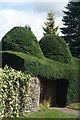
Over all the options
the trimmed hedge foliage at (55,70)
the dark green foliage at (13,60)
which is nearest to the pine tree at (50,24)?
the trimmed hedge foliage at (55,70)

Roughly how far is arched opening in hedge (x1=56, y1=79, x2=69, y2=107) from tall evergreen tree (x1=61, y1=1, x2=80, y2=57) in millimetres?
13109

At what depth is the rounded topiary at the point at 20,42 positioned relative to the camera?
13297 millimetres

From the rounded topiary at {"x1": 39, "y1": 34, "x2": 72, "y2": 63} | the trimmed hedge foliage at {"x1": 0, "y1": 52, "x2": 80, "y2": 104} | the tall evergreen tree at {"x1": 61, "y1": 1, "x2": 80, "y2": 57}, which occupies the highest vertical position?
the tall evergreen tree at {"x1": 61, "y1": 1, "x2": 80, "y2": 57}

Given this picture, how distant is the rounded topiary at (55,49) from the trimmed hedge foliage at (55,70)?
0.52 m

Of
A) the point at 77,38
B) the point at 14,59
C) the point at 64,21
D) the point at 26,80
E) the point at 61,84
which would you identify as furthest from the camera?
the point at 64,21

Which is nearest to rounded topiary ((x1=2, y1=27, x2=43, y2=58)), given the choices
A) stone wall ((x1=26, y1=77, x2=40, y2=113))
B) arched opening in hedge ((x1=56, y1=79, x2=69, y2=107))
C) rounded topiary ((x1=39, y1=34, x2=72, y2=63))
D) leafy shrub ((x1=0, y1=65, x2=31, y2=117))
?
stone wall ((x1=26, y1=77, x2=40, y2=113))

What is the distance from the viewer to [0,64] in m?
13.1

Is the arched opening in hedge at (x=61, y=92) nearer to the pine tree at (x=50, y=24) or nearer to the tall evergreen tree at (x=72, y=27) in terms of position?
the tall evergreen tree at (x=72, y=27)

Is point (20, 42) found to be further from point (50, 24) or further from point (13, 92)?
point (50, 24)

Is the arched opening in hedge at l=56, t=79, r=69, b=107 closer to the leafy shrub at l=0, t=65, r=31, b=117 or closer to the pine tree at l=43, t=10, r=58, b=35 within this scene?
the leafy shrub at l=0, t=65, r=31, b=117

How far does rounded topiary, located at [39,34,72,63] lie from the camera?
15719 millimetres

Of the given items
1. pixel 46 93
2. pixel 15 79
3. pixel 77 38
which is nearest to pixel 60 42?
pixel 46 93

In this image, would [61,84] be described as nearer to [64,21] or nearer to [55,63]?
[55,63]

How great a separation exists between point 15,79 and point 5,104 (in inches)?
43.3
